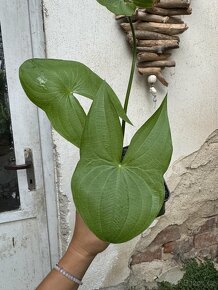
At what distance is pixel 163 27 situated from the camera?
1324 millimetres

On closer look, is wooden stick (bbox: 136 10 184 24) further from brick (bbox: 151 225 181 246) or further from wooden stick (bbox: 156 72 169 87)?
brick (bbox: 151 225 181 246)

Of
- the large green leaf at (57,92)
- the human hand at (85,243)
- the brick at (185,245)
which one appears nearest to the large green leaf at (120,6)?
the large green leaf at (57,92)

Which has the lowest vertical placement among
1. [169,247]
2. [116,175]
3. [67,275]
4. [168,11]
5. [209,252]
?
[209,252]

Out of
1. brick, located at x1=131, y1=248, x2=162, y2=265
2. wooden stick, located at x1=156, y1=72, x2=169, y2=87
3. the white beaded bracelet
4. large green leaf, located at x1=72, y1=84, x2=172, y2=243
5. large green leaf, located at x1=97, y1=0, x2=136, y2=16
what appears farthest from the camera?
brick, located at x1=131, y1=248, x2=162, y2=265

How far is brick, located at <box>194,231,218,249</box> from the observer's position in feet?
5.98

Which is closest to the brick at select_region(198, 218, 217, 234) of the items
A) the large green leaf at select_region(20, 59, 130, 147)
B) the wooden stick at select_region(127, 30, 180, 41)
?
the wooden stick at select_region(127, 30, 180, 41)

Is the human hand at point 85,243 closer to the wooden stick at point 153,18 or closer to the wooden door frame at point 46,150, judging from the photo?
the wooden door frame at point 46,150

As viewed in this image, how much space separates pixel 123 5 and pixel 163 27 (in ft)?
1.74

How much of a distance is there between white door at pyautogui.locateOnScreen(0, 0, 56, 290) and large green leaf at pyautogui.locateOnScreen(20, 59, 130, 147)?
489mm

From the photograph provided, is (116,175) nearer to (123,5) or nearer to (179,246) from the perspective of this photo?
(123,5)

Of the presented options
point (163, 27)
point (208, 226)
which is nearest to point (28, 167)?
point (163, 27)

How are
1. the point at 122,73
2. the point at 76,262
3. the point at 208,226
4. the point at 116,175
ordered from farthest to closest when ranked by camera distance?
the point at 208,226
the point at 122,73
the point at 76,262
the point at 116,175

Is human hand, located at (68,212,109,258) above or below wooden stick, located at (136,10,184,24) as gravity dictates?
below

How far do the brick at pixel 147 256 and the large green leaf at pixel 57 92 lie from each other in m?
1.00
